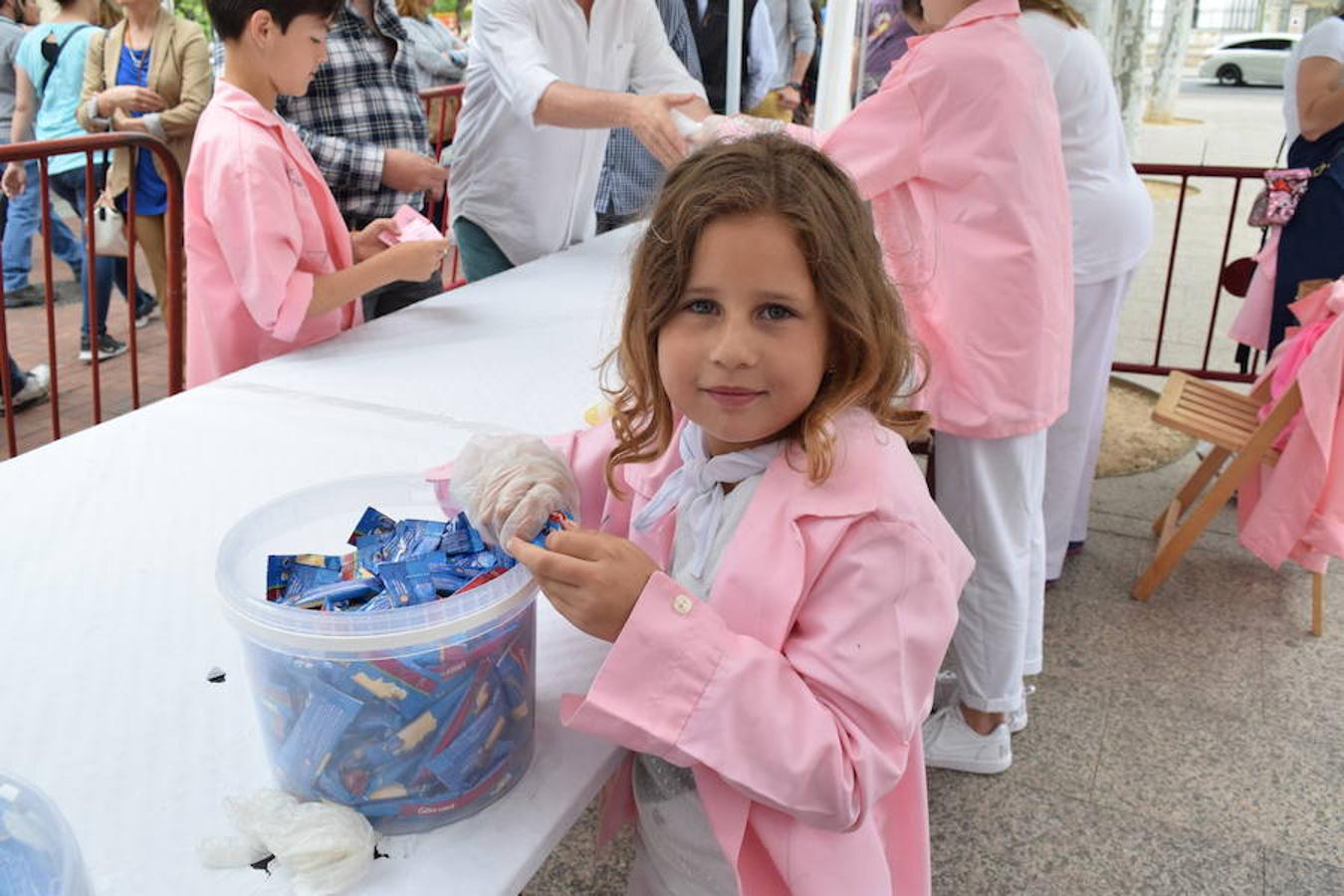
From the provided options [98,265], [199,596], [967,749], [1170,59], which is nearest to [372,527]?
[199,596]

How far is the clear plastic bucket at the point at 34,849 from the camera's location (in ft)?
2.19

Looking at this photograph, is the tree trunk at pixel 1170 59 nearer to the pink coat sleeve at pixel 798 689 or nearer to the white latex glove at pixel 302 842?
the pink coat sleeve at pixel 798 689

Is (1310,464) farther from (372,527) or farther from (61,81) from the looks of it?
(61,81)

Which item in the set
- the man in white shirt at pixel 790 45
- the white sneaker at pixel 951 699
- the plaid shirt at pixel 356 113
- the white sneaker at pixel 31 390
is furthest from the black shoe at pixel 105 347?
the white sneaker at pixel 951 699

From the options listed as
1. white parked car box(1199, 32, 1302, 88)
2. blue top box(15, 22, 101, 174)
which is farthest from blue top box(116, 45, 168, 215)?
white parked car box(1199, 32, 1302, 88)

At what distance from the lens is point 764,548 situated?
3.19 feet

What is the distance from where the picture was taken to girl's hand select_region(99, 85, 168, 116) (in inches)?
175

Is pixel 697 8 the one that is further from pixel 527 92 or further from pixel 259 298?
pixel 259 298

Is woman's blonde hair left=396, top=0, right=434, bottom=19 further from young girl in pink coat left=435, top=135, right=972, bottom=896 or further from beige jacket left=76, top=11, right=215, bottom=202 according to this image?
young girl in pink coat left=435, top=135, right=972, bottom=896

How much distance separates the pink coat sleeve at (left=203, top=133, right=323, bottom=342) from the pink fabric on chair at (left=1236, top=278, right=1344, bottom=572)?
2.39 m

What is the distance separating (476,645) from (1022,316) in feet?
4.39

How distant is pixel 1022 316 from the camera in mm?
1896

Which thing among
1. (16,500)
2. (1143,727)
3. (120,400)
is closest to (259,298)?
(16,500)

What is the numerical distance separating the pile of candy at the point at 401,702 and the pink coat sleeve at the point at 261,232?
114cm
